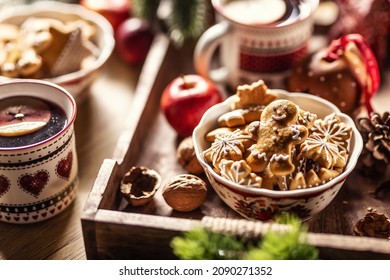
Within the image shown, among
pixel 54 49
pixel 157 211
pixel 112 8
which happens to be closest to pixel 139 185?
pixel 157 211

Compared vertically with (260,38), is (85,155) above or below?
below

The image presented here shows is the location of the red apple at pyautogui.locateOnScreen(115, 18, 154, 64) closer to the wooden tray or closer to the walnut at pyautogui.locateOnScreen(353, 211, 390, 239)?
the wooden tray

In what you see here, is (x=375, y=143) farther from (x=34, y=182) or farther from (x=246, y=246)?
(x=34, y=182)

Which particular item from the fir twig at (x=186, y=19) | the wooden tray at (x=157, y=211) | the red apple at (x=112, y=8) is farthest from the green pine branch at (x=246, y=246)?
the red apple at (x=112, y=8)

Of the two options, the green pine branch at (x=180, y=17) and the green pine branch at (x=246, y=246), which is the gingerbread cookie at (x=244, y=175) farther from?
the green pine branch at (x=180, y=17)

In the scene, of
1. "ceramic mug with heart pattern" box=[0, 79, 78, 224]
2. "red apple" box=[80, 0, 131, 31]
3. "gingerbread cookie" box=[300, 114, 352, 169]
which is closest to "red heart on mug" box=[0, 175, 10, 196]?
"ceramic mug with heart pattern" box=[0, 79, 78, 224]

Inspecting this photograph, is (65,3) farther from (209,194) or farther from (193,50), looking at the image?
(209,194)
